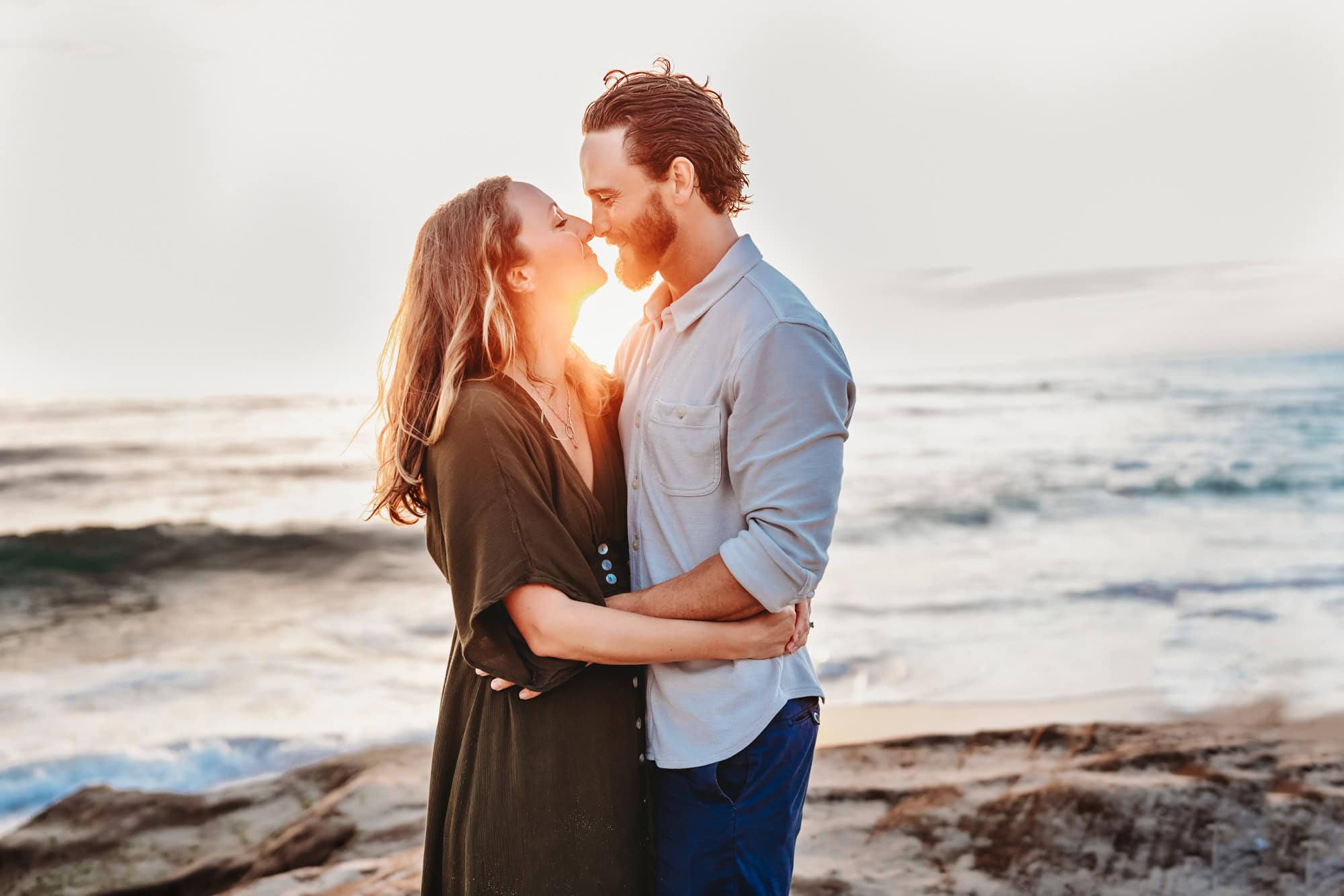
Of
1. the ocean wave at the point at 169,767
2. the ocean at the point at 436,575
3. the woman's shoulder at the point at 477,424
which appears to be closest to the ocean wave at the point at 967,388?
the ocean at the point at 436,575

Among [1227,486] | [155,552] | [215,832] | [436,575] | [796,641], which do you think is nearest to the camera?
[796,641]

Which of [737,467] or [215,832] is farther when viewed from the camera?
[215,832]

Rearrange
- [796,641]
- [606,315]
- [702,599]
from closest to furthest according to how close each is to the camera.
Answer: [702,599] < [796,641] < [606,315]

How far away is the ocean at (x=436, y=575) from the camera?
6668mm

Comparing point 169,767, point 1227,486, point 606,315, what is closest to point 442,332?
point 606,315

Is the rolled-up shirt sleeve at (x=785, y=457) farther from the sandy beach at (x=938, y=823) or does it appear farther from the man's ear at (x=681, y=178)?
the sandy beach at (x=938, y=823)

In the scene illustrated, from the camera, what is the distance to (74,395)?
20.1m

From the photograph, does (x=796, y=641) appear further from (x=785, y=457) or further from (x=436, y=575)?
(x=436, y=575)

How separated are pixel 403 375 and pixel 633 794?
98cm

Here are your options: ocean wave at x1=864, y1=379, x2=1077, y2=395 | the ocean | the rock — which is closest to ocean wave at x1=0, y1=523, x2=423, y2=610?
the ocean

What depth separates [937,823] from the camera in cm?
402

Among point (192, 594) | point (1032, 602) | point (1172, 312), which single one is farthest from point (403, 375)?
point (1172, 312)

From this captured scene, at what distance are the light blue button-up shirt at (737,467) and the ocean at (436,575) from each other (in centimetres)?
466

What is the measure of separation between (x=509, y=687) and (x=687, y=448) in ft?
1.96
